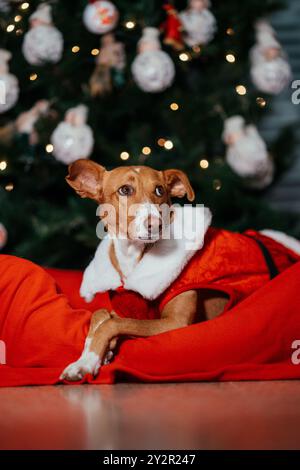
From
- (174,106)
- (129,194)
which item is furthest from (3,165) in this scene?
(129,194)

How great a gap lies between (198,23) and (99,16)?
0.58 m

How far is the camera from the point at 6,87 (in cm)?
367

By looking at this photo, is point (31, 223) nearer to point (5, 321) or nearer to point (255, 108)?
point (5, 321)

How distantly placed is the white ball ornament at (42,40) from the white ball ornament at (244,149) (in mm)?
1076

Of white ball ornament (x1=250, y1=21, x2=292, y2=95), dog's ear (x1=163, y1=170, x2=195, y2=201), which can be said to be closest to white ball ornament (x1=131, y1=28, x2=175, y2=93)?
white ball ornament (x1=250, y1=21, x2=292, y2=95)

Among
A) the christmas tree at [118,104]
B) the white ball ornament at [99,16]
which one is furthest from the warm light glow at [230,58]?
the white ball ornament at [99,16]

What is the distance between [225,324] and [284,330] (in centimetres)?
23

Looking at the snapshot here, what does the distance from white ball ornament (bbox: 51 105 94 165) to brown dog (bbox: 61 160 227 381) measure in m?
1.00

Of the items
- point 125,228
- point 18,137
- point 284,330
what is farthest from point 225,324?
point 18,137

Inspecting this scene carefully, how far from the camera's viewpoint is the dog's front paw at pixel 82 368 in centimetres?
225

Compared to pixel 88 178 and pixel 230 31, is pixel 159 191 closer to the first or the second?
pixel 88 178

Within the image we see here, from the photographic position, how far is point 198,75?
14.2 ft

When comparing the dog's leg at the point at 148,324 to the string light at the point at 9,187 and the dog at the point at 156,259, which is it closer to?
the dog at the point at 156,259

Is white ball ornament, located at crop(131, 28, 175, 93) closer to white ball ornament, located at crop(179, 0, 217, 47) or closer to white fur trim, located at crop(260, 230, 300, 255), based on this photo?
white ball ornament, located at crop(179, 0, 217, 47)
